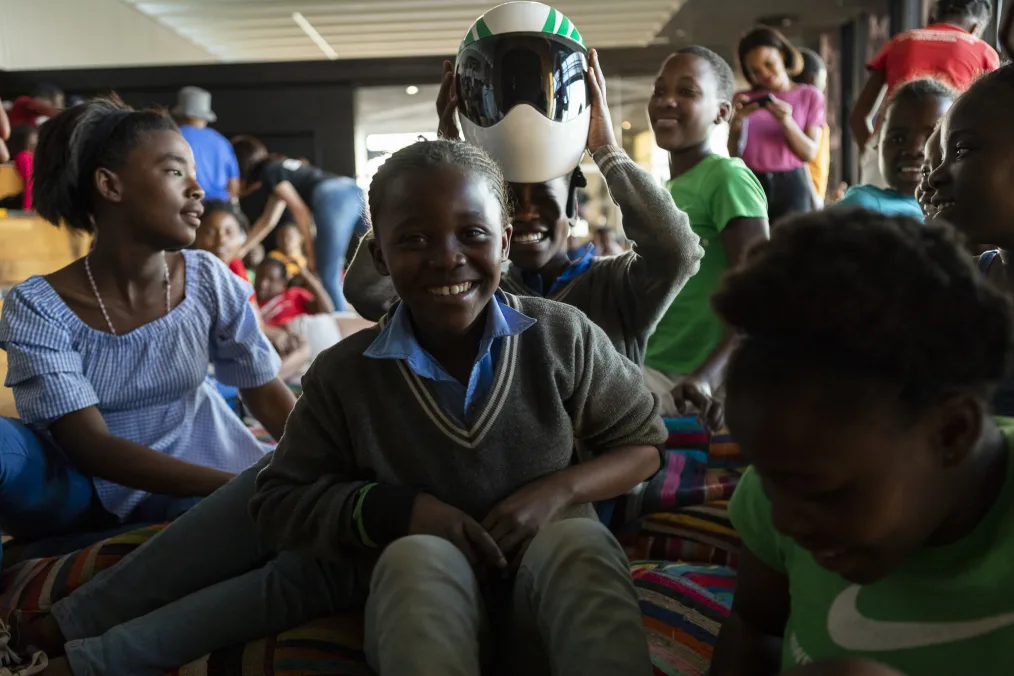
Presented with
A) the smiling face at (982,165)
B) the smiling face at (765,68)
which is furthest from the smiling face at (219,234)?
the smiling face at (982,165)

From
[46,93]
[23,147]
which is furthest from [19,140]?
[46,93]

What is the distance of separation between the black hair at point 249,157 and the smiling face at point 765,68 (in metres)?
3.06

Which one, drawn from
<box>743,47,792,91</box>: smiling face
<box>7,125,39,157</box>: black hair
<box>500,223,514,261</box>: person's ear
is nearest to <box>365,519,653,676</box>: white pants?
<box>500,223,514,261</box>: person's ear

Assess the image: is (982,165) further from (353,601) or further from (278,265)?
(278,265)

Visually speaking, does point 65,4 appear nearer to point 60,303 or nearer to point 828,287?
point 60,303

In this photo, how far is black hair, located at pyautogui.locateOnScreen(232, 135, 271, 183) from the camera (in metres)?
5.55

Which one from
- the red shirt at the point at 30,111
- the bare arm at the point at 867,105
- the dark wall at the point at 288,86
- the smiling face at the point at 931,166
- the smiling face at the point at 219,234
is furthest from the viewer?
the dark wall at the point at 288,86

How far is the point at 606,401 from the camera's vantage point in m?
1.17

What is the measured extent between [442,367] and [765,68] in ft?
8.27

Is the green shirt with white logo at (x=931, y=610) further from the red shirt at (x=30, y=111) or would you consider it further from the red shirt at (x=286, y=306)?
the red shirt at (x=30, y=111)

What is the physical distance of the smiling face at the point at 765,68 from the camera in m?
3.30

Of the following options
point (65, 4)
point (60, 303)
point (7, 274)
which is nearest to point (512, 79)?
point (60, 303)

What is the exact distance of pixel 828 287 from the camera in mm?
653

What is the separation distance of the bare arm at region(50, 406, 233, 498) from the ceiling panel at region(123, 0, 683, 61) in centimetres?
598
